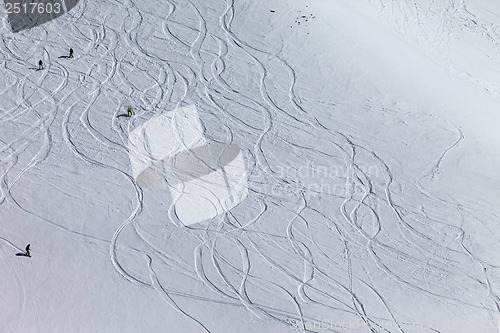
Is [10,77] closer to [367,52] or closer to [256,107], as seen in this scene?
[256,107]

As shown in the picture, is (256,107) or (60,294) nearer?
(60,294)

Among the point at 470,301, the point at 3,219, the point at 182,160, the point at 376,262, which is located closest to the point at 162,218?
the point at 182,160

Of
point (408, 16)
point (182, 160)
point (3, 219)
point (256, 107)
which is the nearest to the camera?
point (3, 219)

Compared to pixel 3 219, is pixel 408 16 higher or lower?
higher

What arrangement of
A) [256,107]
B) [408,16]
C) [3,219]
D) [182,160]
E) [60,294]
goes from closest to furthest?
[60,294] < [3,219] < [182,160] < [256,107] < [408,16]

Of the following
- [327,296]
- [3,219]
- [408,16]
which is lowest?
[3,219]

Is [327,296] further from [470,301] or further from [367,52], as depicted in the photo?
[367,52]

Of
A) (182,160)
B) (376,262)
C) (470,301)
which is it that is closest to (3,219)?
(182,160)
